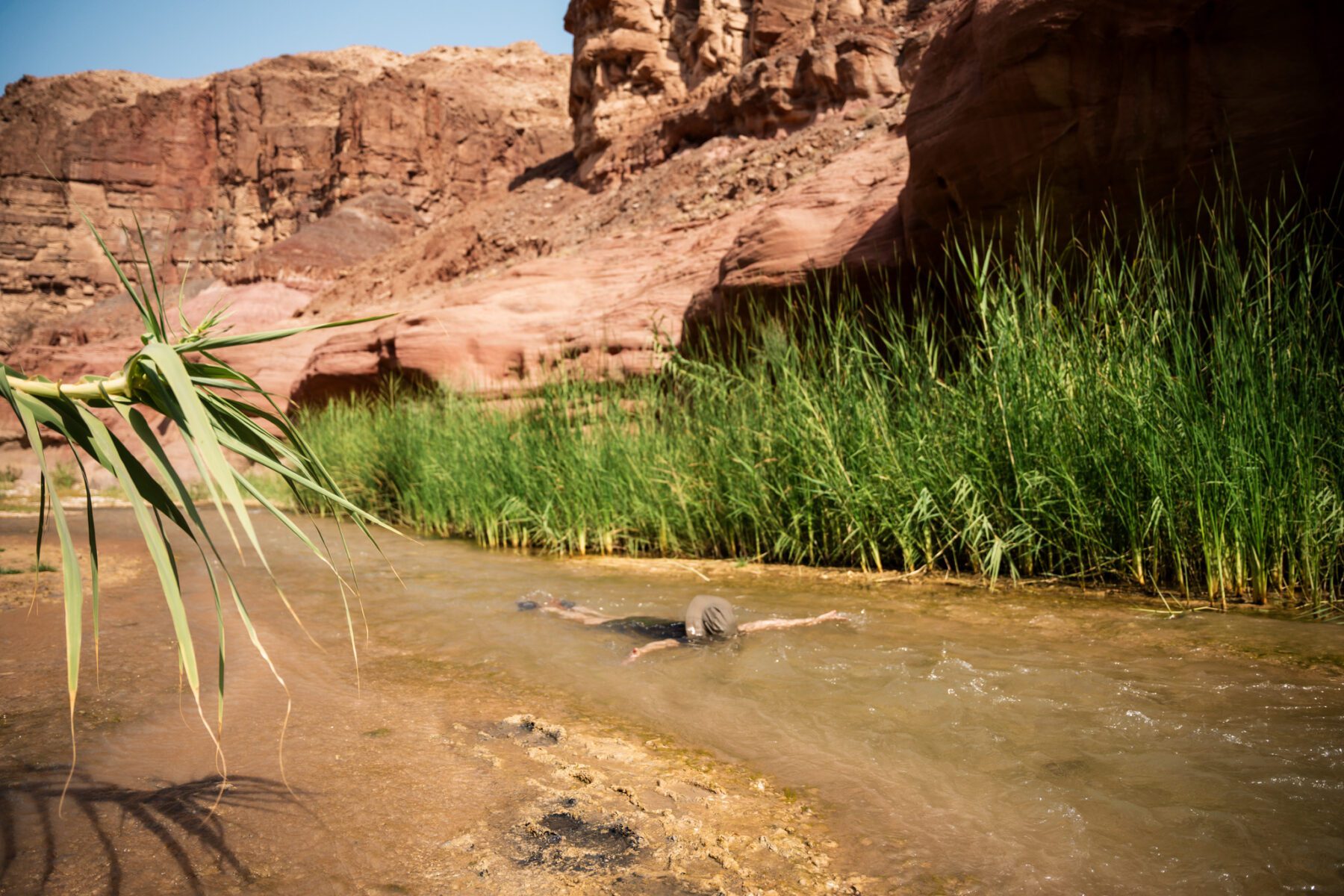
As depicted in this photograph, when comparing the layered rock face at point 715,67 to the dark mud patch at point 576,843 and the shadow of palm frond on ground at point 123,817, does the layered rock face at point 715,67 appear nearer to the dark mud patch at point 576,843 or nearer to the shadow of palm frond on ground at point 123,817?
the dark mud patch at point 576,843

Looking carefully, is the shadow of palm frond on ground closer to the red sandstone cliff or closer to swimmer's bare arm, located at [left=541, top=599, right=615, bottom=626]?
swimmer's bare arm, located at [left=541, top=599, right=615, bottom=626]

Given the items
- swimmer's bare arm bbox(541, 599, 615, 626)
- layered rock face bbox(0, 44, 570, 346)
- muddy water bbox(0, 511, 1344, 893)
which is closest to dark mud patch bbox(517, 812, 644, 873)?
muddy water bbox(0, 511, 1344, 893)

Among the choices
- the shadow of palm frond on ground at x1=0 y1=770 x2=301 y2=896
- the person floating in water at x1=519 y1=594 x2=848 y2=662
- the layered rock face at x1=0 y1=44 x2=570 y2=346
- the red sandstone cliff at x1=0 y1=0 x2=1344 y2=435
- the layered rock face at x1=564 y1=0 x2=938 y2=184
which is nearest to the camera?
the shadow of palm frond on ground at x1=0 y1=770 x2=301 y2=896

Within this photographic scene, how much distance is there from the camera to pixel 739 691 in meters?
2.06

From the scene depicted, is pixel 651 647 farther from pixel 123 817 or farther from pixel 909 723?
pixel 123 817

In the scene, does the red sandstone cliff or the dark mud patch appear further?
the red sandstone cliff

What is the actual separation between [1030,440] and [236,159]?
114 feet

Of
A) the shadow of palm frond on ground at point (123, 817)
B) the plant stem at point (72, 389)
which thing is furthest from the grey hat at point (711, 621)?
the plant stem at point (72, 389)

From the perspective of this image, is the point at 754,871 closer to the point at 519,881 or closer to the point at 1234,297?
the point at 519,881

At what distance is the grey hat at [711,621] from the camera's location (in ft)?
8.28

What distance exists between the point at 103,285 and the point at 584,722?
3369 cm

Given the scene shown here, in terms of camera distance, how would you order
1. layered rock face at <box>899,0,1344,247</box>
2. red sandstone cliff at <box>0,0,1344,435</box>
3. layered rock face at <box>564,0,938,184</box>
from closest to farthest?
1. layered rock face at <box>899,0,1344,247</box>
2. red sandstone cliff at <box>0,0,1344,435</box>
3. layered rock face at <box>564,0,938,184</box>

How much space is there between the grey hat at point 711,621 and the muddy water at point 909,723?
9cm

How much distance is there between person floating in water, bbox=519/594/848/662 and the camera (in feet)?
8.26
